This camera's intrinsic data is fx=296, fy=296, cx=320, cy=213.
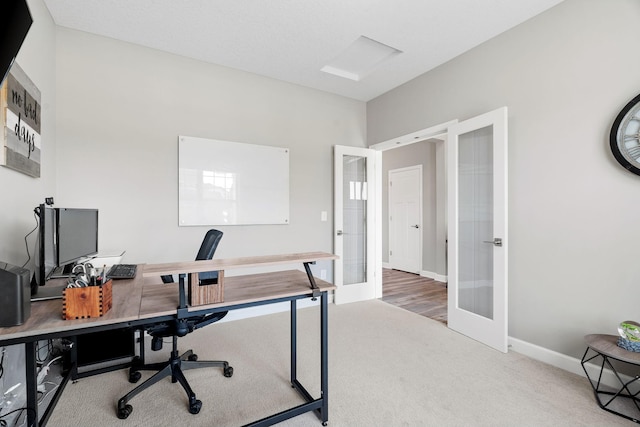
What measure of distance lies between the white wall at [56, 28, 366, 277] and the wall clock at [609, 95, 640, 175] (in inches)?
110

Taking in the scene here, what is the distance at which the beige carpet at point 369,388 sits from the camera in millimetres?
1713

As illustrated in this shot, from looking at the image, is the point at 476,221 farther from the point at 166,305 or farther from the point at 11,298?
the point at 11,298

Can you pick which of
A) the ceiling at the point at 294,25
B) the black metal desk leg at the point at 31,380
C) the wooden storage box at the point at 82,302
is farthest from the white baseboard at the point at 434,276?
the black metal desk leg at the point at 31,380

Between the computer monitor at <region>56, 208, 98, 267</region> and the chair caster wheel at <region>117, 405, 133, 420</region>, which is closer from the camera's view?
the computer monitor at <region>56, 208, 98, 267</region>

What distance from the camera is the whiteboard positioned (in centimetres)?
304

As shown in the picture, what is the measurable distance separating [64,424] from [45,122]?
212 centimetres

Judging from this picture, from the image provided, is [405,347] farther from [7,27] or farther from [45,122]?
[45,122]

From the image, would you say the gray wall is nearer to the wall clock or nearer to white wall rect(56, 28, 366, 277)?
the wall clock

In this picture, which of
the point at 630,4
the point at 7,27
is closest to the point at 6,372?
the point at 7,27

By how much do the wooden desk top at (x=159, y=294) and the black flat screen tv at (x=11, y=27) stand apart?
812mm

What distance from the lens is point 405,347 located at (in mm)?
2619

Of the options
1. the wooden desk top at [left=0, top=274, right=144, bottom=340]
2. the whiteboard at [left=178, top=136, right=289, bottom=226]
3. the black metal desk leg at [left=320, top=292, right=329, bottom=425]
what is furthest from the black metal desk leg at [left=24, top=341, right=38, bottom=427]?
the whiteboard at [left=178, top=136, right=289, bottom=226]

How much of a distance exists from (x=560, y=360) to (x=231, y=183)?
131 inches

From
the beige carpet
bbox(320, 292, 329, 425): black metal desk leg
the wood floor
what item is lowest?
the beige carpet
